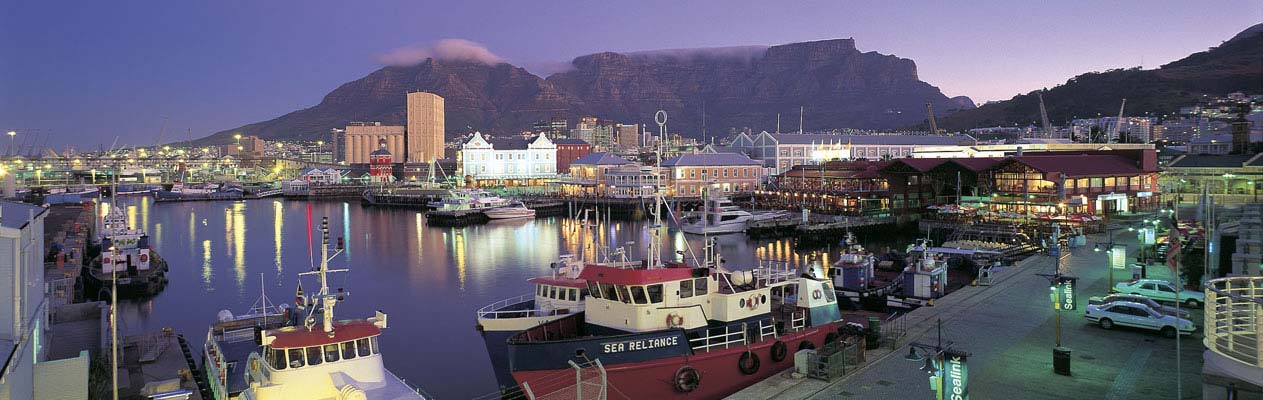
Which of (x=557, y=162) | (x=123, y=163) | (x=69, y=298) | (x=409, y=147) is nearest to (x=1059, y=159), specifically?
(x=69, y=298)

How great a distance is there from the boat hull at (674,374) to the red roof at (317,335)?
2.99 meters

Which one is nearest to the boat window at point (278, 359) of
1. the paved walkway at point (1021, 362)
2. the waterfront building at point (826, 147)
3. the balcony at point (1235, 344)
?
the paved walkway at point (1021, 362)

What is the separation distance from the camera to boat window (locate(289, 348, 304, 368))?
37.3 ft

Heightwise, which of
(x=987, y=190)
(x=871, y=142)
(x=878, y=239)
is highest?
(x=871, y=142)

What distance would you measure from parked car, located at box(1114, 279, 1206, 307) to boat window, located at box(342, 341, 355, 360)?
17822 millimetres

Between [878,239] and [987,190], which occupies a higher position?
[987,190]

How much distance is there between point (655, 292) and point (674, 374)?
165 cm

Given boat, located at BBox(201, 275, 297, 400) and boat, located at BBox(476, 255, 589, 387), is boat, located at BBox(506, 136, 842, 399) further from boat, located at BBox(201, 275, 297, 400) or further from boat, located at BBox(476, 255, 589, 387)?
boat, located at BBox(201, 275, 297, 400)

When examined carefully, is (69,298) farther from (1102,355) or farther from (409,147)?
(409,147)

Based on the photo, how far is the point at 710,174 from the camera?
7325cm

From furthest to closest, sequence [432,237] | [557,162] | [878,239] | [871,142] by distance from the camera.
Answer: [557,162], [871,142], [432,237], [878,239]

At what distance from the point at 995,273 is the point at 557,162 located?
303ft

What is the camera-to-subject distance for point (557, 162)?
114 metres

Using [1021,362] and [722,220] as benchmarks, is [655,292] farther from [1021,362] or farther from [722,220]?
[722,220]
